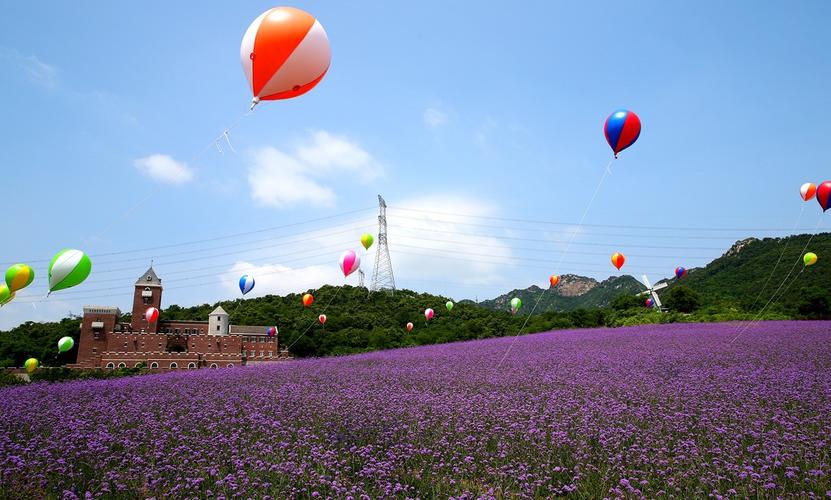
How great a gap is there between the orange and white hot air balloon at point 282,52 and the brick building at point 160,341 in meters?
32.6

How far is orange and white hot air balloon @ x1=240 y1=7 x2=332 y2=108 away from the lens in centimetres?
611

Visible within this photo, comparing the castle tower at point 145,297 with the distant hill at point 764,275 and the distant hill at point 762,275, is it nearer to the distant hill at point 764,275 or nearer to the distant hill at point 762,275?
the distant hill at point 762,275

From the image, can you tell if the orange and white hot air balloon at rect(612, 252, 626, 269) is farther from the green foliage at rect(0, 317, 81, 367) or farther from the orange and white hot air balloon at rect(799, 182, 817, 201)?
the green foliage at rect(0, 317, 81, 367)

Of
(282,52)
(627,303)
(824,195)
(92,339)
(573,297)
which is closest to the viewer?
(282,52)

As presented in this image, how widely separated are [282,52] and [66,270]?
339 inches

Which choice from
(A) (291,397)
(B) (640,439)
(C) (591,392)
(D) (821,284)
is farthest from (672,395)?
(D) (821,284)

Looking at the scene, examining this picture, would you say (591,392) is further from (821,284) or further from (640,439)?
(821,284)

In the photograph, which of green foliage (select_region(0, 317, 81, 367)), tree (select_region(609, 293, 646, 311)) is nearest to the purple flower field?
tree (select_region(609, 293, 646, 311))

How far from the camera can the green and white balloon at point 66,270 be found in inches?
432

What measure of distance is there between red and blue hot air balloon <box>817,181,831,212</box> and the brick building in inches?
1307

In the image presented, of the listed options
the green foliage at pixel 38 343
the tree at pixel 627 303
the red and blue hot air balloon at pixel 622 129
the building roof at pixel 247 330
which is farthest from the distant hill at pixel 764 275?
the green foliage at pixel 38 343

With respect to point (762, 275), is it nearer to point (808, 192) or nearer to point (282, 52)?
point (808, 192)

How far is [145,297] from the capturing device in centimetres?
4294

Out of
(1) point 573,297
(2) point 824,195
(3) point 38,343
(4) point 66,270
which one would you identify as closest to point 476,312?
(2) point 824,195
